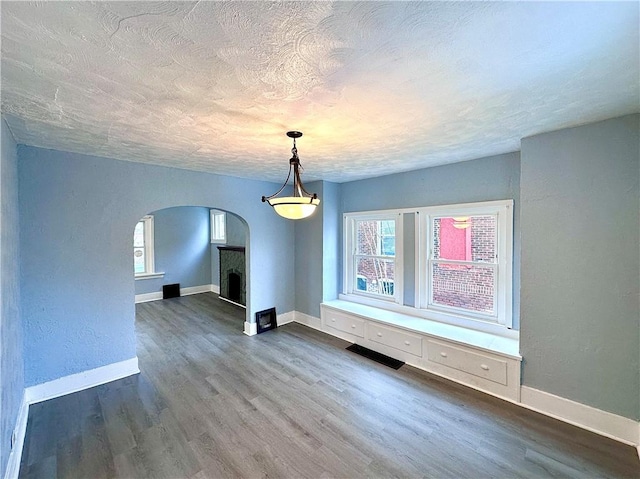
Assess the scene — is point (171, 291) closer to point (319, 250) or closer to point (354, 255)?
point (319, 250)

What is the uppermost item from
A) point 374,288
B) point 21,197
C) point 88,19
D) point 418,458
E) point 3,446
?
point 88,19

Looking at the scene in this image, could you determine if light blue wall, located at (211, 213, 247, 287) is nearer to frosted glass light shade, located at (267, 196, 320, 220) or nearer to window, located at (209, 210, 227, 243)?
window, located at (209, 210, 227, 243)

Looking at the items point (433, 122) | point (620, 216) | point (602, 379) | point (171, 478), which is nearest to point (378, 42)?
point (433, 122)

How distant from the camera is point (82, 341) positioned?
2945 millimetres

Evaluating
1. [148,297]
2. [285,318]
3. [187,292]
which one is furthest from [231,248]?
[285,318]

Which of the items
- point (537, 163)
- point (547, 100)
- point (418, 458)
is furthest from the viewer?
point (537, 163)

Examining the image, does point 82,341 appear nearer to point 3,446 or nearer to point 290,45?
point 3,446

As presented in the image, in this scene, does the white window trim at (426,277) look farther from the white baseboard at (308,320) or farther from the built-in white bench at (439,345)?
the white baseboard at (308,320)

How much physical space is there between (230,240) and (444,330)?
5.52m

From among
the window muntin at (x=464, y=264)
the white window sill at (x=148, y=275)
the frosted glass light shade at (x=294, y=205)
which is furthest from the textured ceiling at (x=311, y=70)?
the white window sill at (x=148, y=275)

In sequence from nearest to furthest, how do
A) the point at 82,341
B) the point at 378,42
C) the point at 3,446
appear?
the point at 378,42 < the point at 3,446 < the point at 82,341

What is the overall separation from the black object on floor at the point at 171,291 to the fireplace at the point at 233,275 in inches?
45.6

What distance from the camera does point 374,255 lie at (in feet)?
14.4

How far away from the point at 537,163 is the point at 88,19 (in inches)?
127
